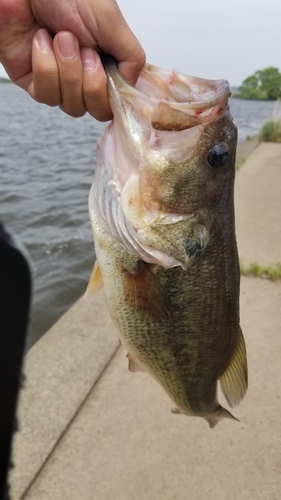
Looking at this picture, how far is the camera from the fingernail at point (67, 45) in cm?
141

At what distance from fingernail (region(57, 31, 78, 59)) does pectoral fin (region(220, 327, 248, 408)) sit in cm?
113

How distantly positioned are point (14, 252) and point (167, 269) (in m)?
0.50

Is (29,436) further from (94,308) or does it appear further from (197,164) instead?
(197,164)

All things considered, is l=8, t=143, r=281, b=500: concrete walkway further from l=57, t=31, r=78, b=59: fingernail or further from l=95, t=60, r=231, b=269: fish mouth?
l=57, t=31, r=78, b=59: fingernail

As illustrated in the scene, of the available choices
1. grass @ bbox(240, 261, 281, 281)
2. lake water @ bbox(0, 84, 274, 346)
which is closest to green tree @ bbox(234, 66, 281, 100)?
lake water @ bbox(0, 84, 274, 346)

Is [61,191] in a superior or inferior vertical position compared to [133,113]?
inferior

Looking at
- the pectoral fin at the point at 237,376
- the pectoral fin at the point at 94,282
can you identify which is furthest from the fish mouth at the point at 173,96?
the pectoral fin at the point at 237,376

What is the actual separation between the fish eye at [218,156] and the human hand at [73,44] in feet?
1.07

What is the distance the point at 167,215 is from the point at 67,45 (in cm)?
59

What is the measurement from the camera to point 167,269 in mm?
1688

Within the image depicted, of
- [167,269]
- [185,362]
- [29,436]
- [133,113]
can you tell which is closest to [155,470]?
[29,436]

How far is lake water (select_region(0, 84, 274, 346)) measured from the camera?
233 inches

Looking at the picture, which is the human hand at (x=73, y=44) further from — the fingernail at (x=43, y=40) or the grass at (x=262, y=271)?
the grass at (x=262, y=271)

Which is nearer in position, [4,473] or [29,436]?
[4,473]
